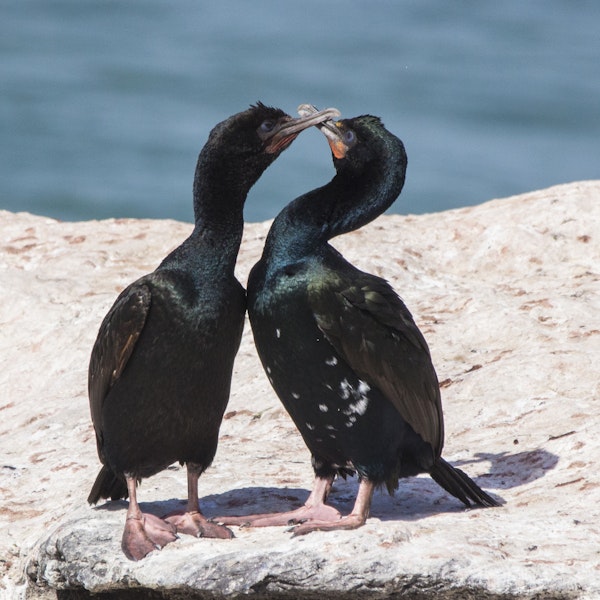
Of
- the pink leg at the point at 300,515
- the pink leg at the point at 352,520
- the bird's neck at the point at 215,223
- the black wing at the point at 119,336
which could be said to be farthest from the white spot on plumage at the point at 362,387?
the black wing at the point at 119,336

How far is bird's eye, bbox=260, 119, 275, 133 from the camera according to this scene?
559 cm

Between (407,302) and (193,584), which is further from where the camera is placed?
(407,302)

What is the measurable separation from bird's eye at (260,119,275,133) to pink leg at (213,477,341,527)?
1.43 metres

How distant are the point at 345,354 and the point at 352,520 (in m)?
0.63

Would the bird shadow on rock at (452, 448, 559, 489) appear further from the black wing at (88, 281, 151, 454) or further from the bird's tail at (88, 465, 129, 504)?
the black wing at (88, 281, 151, 454)

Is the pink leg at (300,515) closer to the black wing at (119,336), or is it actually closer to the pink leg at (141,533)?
the pink leg at (141,533)

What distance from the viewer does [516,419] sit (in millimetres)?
6711

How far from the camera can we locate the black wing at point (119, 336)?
5344 millimetres

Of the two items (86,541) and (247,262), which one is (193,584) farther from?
(247,262)

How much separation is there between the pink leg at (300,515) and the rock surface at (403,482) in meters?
0.08

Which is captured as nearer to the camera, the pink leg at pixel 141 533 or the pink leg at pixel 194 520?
the pink leg at pixel 141 533

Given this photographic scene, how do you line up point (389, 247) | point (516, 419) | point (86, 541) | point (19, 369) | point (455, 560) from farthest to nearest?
point (389, 247) → point (19, 369) → point (516, 419) → point (86, 541) → point (455, 560)

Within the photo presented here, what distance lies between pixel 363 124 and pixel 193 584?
198cm

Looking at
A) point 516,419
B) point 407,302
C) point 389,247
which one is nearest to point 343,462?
point 516,419
